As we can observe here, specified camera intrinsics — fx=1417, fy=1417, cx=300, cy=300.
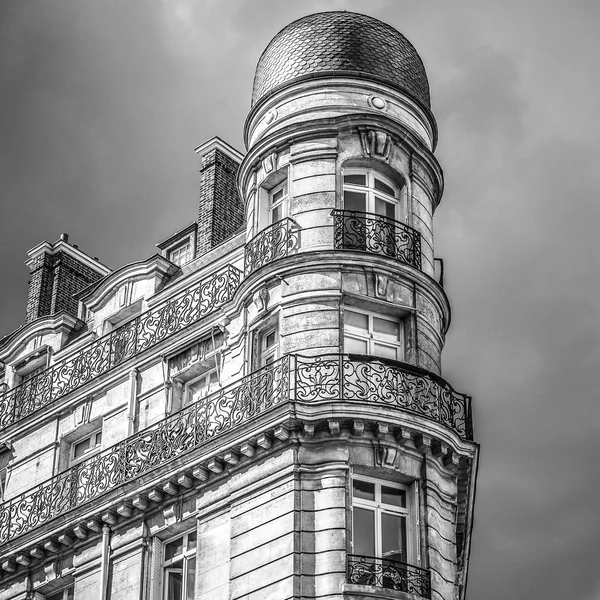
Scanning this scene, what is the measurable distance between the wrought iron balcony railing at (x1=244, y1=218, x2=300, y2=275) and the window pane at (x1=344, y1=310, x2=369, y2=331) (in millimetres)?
1558

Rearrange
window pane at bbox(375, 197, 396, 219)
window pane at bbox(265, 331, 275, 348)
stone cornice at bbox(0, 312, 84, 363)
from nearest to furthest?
window pane at bbox(265, 331, 275, 348)
window pane at bbox(375, 197, 396, 219)
stone cornice at bbox(0, 312, 84, 363)

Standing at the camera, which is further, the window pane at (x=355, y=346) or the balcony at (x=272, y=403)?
the window pane at (x=355, y=346)

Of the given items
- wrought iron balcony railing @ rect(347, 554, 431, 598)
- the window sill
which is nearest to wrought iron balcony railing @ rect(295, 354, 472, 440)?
wrought iron balcony railing @ rect(347, 554, 431, 598)

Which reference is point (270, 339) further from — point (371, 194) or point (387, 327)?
point (371, 194)

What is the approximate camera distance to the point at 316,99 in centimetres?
2619

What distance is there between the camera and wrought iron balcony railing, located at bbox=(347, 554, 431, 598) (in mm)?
21188

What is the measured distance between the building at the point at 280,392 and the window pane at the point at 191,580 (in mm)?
105

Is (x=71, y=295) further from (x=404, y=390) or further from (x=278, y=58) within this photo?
(x=404, y=390)

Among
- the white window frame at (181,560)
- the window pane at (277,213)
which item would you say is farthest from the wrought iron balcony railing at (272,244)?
the white window frame at (181,560)

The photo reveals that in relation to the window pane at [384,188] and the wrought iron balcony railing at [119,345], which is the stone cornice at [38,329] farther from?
the window pane at [384,188]

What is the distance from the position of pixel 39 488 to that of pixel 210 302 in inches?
195

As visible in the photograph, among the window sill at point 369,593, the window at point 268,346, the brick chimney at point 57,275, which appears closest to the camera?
the window sill at point 369,593

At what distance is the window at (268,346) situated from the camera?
24188mm

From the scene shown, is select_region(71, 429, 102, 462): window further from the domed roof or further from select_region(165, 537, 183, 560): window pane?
the domed roof
